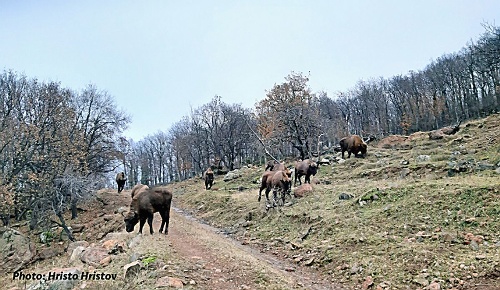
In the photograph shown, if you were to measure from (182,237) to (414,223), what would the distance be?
834cm

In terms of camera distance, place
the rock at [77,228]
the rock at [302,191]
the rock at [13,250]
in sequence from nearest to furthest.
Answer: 1. the rock at [302,191]
2. the rock at [13,250]
3. the rock at [77,228]

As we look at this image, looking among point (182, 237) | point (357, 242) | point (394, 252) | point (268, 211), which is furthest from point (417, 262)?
point (268, 211)

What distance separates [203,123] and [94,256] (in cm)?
5091

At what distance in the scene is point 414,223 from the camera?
12.2 meters

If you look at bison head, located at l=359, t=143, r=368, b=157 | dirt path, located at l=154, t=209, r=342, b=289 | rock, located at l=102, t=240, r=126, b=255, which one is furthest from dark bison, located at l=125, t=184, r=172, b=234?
bison head, located at l=359, t=143, r=368, b=157

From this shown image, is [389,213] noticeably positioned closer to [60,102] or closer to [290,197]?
[290,197]

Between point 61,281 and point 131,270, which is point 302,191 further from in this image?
point 61,281

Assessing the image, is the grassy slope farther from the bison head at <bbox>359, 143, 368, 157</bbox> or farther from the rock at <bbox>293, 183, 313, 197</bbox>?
the bison head at <bbox>359, 143, 368, 157</bbox>

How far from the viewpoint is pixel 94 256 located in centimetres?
1190

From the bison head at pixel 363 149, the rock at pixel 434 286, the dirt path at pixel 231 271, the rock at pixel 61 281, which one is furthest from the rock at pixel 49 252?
the bison head at pixel 363 149

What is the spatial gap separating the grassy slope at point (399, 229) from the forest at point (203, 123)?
10.3 m

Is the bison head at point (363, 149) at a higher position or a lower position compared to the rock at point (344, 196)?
higher

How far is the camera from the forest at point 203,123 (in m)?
24.6

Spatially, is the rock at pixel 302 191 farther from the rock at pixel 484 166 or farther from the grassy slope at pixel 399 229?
the rock at pixel 484 166
